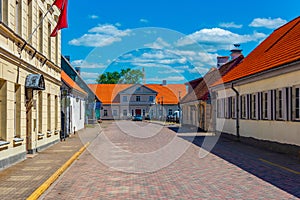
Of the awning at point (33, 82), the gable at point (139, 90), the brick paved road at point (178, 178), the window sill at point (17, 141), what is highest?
the gable at point (139, 90)

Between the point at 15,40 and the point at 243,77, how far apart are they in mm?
12751

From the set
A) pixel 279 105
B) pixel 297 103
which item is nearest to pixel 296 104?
pixel 297 103

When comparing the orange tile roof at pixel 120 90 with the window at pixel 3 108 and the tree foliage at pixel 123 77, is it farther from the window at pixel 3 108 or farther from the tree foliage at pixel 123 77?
the window at pixel 3 108

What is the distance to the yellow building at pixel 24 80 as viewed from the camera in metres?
12.9

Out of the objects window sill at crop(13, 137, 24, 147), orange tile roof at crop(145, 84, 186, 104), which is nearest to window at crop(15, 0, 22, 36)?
window sill at crop(13, 137, 24, 147)

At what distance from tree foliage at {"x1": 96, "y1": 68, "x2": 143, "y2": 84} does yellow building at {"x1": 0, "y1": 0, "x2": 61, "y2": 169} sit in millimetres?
87870

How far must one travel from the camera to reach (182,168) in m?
13.5

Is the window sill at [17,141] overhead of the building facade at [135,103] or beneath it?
beneath

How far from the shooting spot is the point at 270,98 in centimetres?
1931

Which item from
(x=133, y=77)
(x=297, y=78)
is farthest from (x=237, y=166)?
(x=133, y=77)

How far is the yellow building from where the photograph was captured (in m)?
12.9

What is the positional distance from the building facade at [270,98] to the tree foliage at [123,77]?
83333 mm

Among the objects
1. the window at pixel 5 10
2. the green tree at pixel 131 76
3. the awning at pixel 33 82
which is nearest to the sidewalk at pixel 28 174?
the awning at pixel 33 82

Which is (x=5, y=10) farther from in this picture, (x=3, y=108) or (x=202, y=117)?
(x=202, y=117)
